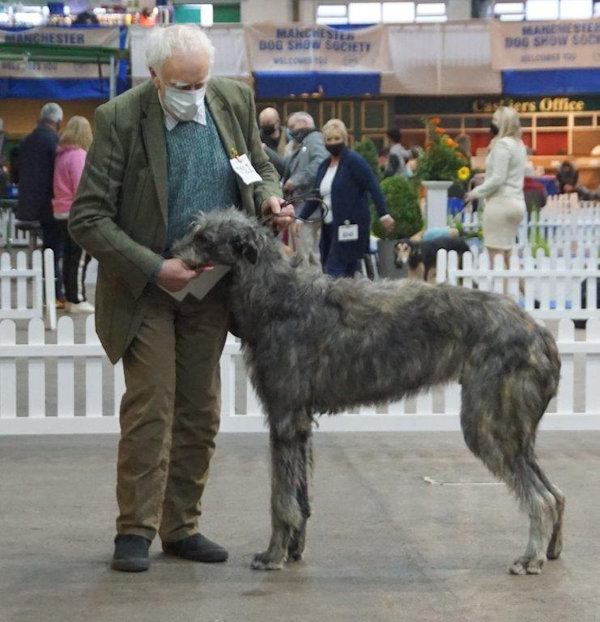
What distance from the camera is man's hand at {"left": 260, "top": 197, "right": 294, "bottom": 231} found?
18.2 feet

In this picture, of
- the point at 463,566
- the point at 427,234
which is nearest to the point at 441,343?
the point at 463,566

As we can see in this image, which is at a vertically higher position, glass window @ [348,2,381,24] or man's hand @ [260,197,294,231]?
glass window @ [348,2,381,24]

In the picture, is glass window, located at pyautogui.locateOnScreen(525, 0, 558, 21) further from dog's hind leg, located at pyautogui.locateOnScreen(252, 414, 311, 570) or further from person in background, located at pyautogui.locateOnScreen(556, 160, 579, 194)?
dog's hind leg, located at pyautogui.locateOnScreen(252, 414, 311, 570)

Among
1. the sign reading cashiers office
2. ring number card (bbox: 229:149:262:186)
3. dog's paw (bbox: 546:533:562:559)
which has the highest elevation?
the sign reading cashiers office

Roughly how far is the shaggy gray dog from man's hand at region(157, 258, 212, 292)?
21 centimetres

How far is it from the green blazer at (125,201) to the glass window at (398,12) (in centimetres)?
2954

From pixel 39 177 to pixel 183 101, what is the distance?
9543 millimetres

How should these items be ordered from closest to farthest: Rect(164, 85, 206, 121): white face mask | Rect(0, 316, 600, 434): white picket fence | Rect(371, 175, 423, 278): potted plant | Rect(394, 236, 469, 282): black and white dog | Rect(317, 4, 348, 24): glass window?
Rect(164, 85, 206, 121): white face mask
Rect(0, 316, 600, 434): white picket fence
Rect(394, 236, 469, 282): black and white dog
Rect(371, 175, 423, 278): potted plant
Rect(317, 4, 348, 24): glass window

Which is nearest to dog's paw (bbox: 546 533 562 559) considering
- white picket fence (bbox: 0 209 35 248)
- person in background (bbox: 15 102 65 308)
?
person in background (bbox: 15 102 65 308)

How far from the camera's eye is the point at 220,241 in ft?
17.4

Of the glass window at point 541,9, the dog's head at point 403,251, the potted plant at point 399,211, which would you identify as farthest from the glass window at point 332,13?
the dog's head at point 403,251

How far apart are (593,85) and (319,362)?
19.0 metres

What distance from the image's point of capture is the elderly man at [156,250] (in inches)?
213

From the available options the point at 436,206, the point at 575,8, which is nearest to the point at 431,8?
the point at 575,8
